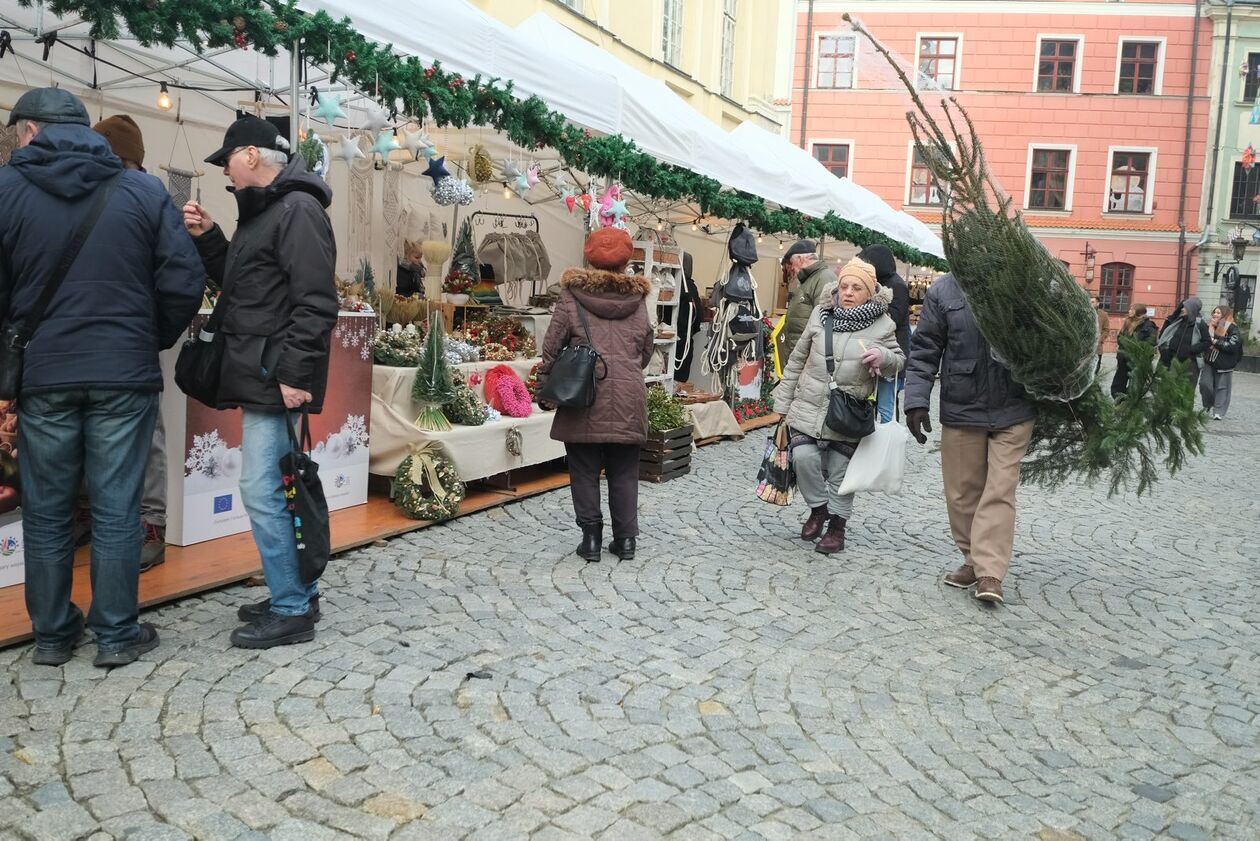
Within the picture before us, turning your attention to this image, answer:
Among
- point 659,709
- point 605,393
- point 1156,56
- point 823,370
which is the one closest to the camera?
point 659,709

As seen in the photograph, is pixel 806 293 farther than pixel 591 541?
Yes

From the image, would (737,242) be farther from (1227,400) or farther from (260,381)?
(1227,400)

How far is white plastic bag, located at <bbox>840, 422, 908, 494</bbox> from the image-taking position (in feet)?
18.9

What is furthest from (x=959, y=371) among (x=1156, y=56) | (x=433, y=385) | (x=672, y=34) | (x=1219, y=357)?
(x=1156, y=56)

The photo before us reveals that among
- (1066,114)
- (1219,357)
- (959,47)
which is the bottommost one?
(1219,357)

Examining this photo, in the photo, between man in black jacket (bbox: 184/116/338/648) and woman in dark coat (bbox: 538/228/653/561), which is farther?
woman in dark coat (bbox: 538/228/653/561)

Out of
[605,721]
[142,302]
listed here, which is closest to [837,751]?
[605,721]

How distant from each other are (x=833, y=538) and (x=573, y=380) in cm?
176

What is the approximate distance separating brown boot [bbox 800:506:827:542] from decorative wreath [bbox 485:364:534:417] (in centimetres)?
206

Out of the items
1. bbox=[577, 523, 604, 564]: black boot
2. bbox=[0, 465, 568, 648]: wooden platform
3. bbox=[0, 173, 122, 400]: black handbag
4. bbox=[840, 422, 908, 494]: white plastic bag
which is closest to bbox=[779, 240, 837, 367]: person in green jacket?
bbox=[840, 422, 908, 494]: white plastic bag

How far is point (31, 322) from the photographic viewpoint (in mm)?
3480

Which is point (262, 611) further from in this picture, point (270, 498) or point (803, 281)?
point (803, 281)

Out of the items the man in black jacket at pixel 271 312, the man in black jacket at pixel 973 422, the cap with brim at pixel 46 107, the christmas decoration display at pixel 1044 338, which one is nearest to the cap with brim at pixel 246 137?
the man in black jacket at pixel 271 312

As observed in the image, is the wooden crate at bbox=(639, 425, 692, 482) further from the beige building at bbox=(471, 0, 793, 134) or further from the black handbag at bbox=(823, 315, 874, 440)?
the beige building at bbox=(471, 0, 793, 134)
